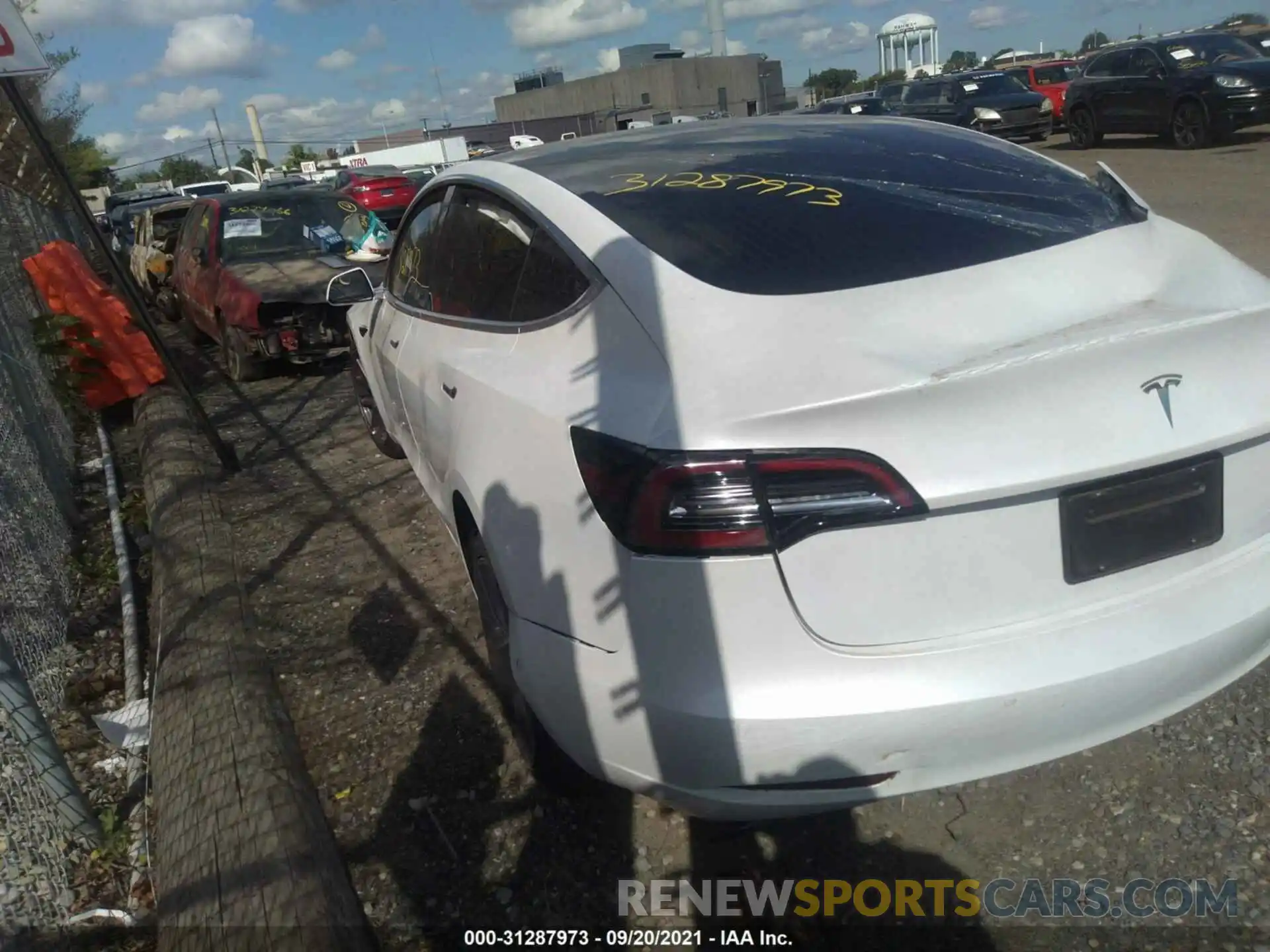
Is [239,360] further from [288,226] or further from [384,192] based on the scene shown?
[384,192]

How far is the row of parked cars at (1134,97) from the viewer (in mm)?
15977

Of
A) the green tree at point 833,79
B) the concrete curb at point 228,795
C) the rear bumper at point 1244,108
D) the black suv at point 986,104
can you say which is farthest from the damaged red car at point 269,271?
the green tree at point 833,79

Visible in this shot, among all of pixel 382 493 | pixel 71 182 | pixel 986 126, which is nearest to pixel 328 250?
pixel 71 182

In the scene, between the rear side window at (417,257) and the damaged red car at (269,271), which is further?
the damaged red car at (269,271)

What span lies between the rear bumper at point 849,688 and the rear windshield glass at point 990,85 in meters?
21.9

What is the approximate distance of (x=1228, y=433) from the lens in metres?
2.05

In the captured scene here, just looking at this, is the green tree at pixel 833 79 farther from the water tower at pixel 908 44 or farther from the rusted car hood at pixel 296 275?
the rusted car hood at pixel 296 275

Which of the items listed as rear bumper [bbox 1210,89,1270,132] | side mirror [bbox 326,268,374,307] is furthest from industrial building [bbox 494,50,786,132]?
side mirror [bbox 326,268,374,307]

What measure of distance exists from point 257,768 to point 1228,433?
2.51 metres

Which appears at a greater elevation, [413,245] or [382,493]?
[413,245]

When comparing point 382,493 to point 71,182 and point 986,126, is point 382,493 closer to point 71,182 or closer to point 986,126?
point 71,182

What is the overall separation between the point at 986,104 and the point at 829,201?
2067cm

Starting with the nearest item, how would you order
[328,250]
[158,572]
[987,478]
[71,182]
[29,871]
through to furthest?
1. [987,478]
2. [29,871]
3. [158,572]
4. [71,182]
5. [328,250]

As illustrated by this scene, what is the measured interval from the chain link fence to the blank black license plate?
2442 mm
